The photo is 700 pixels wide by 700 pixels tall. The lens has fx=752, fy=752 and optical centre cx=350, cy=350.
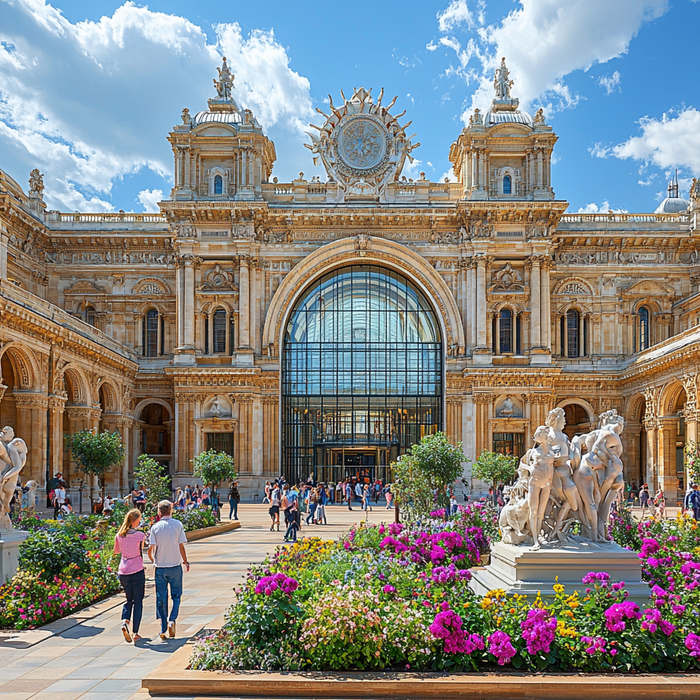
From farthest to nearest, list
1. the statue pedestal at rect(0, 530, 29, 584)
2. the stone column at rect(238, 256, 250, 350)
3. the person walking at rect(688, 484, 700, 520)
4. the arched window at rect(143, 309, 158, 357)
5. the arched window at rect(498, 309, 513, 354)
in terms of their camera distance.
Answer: the arched window at rect(143, 309, 158, 357), the arched window at rect(498, 309, 513, 354), the stone column at rect(238, 256, 250, 350), the person walking at rect(688, 484, 700, 520), the statue pedestal at rect(0, 530, 29, 584)

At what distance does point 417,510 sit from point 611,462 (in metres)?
14.0

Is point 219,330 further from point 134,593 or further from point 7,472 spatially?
point 134,593

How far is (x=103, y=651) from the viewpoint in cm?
1057

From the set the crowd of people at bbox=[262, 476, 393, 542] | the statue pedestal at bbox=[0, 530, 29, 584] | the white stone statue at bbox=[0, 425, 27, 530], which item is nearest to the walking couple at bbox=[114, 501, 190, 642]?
the statue pedestal at bbox=[0, 530, 29, 584]

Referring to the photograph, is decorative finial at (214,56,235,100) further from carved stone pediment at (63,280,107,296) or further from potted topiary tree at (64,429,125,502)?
potted topiary tree at (64,429,125,502)

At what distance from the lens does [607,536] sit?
11141 mm

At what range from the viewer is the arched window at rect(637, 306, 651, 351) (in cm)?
4884

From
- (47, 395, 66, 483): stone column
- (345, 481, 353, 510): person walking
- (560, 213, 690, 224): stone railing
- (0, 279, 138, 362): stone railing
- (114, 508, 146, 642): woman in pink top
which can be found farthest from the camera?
(560, 213, 690, 224): stone railing

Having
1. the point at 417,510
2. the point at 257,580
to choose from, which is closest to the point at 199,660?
the point at 257,580

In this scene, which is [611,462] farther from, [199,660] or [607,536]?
[199,660]

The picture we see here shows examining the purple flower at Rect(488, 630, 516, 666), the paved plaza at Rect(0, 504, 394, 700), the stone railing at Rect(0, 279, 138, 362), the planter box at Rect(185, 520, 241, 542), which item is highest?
the stone railing at Rect(0, 279, 138, 362)

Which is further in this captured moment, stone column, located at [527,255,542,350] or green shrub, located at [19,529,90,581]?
stone column, located at [527,255,542,350]

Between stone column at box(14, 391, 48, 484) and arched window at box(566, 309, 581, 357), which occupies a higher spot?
arched window at box(566, 309, 581, 357)

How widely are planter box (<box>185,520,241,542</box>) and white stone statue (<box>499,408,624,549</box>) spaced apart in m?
15.6
